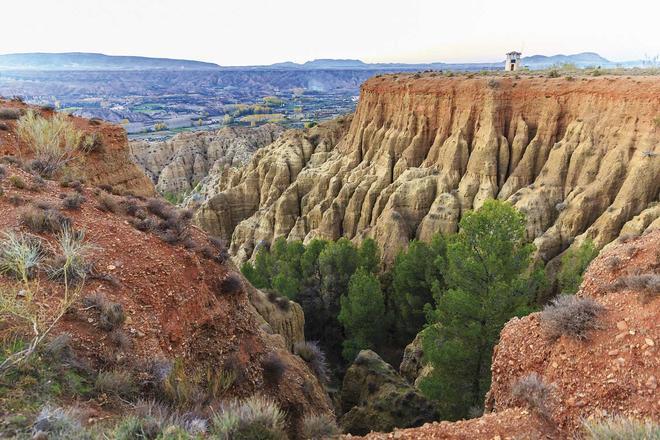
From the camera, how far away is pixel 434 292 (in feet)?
61.5

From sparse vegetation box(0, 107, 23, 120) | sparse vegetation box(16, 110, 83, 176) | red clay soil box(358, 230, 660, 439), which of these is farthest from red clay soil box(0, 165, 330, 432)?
sparse vegetation box(0, 107, 23, 120)

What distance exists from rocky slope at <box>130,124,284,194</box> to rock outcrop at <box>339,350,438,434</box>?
176 ft

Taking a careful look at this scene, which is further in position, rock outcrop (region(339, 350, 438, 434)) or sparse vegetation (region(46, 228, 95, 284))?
rock outcrop (region(339, 350, 438, 434))

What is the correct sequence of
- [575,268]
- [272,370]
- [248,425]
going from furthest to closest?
[575,268], [272,370], [248,425]

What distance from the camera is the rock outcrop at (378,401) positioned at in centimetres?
1350

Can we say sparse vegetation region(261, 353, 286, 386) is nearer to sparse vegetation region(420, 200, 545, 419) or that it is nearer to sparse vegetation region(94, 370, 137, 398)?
sparse vegetation region(94, 370, 137, 398)

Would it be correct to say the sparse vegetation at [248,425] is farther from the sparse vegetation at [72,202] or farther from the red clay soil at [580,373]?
the sparse vegetation at [72,202]

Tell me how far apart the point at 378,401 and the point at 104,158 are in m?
14.6

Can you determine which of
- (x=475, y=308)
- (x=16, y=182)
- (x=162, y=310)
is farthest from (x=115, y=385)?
(x=475, y=308)

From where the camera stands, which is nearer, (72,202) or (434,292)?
(72,202)

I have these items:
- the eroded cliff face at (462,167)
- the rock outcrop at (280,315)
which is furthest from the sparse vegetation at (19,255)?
the eroded cliff face at (462,167)

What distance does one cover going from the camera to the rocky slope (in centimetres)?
6944

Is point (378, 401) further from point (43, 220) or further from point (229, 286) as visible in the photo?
point (43, 220)

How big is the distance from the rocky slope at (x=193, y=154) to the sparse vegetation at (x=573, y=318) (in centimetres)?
6087
